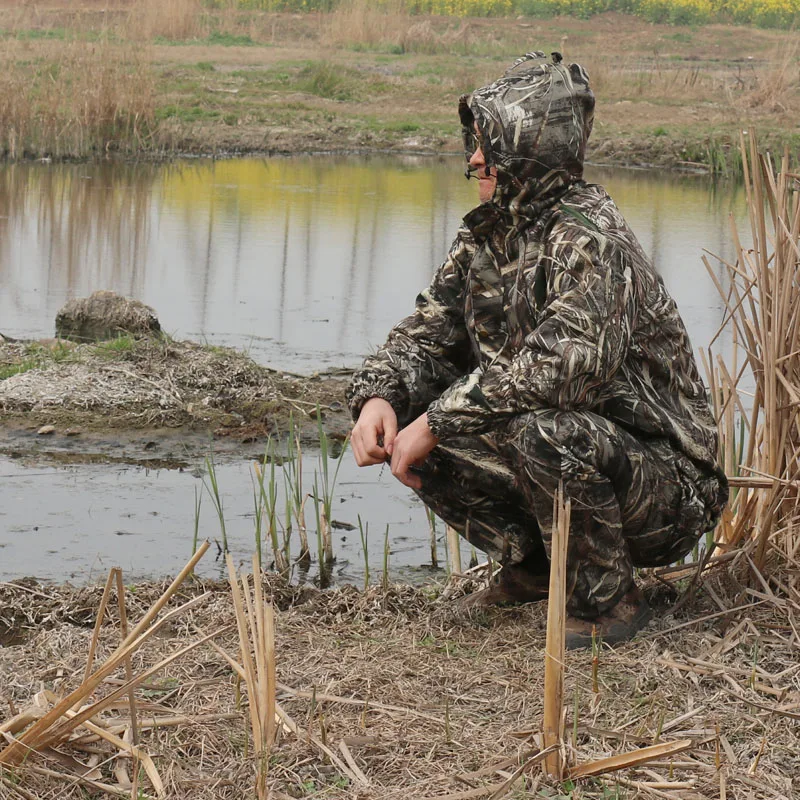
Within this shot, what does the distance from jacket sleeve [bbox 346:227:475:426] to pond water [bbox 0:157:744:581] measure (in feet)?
3.73

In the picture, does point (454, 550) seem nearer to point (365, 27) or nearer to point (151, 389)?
point (151, 389)

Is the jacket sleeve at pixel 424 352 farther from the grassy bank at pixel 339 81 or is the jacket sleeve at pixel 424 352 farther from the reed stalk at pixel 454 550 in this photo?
the grassy bank at pixel 339 81

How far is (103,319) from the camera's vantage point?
285 inches

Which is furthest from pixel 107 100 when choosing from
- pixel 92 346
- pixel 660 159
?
pixel 92 346

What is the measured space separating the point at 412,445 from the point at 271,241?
8.27m

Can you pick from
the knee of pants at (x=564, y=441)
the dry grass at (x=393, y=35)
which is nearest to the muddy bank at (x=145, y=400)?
the knee of pants at (x=564, y=441)

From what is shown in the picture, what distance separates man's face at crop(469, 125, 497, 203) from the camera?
3.21 m

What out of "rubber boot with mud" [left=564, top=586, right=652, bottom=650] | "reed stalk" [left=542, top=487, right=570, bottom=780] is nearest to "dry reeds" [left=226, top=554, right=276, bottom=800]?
"reed stalk" [left=542, top=487, right=570, bottom=780]

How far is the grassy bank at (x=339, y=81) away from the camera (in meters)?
15.5

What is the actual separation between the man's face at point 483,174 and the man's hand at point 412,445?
0.58 m

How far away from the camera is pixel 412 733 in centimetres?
272

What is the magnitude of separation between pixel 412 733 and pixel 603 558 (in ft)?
2.42

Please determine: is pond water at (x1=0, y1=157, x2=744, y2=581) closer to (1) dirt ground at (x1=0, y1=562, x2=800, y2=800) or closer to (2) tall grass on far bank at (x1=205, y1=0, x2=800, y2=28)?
(1) dirt ground at (x1=0, y1=562, x2=800, y2=800)

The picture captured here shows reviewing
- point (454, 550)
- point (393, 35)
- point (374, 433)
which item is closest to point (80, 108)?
point (454, 550)
